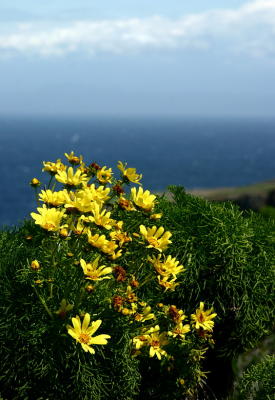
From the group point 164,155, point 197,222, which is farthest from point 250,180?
point 197,222

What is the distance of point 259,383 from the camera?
13.7 feet

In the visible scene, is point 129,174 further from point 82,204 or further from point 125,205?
point 82,204

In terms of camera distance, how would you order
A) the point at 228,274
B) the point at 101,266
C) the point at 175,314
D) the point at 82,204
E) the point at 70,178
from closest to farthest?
the point at 101,266 < the point at 82,204 < the point at 175,314 < the point at 70,178 < the point at 228,274

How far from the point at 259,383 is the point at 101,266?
1676 millimetres

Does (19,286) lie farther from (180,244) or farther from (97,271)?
(180,244)

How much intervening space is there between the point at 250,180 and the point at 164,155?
162ft

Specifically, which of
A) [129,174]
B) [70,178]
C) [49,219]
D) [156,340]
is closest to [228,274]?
[156,340]

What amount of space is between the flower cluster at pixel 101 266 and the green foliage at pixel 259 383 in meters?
0.44

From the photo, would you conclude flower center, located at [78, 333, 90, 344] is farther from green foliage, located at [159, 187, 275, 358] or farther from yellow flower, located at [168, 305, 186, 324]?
green foliage, located at [159, 187, 275, 358]

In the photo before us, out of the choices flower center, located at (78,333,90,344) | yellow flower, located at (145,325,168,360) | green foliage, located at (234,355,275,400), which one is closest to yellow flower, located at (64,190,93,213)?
flower center, located at (78,333,90,344)

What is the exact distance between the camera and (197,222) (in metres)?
5.25

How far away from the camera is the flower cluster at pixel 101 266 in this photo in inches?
134

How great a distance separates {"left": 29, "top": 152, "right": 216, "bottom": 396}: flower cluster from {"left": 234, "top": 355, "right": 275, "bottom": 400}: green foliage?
444 mm

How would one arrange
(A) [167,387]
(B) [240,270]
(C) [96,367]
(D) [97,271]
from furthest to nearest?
(B) [240,270], (A) [167,387], (C) [96,367], (D) [97,271]
